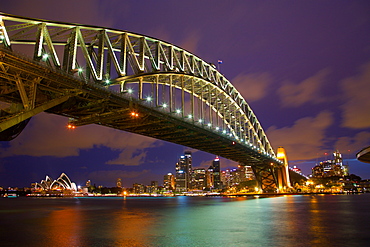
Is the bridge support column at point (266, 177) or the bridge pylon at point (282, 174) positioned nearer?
the bridge support column at point (266, 177)

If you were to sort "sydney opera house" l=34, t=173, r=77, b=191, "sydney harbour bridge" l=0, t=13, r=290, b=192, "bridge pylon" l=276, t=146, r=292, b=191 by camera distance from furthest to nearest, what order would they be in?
"sydney opera house" l=34, t=173, r=77, b=191, "bridge pylon" l=276, t=146, r=292, b=191, "sydney harbour bridge" l=0, t=13, r=290, b=192

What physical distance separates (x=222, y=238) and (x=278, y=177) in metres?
99.2

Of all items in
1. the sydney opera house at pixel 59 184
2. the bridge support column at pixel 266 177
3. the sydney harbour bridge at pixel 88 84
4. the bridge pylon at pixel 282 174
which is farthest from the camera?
the sydney opera house at pixel 59 184

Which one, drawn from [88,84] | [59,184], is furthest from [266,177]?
[59,184]

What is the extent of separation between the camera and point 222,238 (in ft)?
45.0

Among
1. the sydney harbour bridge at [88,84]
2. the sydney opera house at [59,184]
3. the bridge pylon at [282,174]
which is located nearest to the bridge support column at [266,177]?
the bridge pylon at [282,174]

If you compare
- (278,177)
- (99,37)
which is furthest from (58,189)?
(99,37)

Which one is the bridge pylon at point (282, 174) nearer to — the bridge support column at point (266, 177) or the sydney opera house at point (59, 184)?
the bridge support column at point (266, 177)

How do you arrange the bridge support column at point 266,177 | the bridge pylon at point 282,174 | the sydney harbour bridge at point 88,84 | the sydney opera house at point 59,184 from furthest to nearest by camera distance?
the sydney opera house at point 59,184, the bridge pylon at point 282,174, the bridge support column at point 266,177, the sydney harbour bridge at point 88,84

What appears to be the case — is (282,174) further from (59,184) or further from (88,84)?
(59,184)

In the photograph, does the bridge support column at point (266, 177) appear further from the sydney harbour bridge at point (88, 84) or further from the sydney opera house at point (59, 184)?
the sydney opera house at point (59, 184)

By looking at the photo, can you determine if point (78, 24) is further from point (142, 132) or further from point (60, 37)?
point (142, 132)

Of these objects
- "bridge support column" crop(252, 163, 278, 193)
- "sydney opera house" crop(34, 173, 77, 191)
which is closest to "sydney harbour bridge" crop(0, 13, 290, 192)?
"bridge support column" crop(252, 163, 278, 193)

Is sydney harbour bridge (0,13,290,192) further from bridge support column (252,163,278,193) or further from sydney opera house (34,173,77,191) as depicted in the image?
sydney opera house (34,173,77,191)
